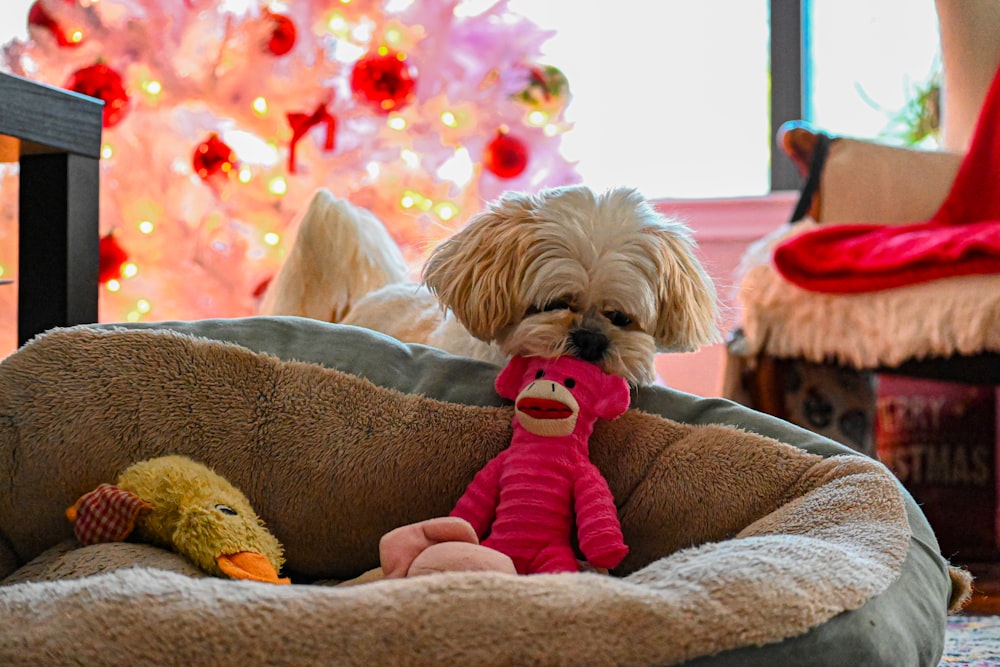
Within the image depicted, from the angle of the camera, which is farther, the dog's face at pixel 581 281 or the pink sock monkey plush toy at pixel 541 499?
the dog's face at pixel 581 281

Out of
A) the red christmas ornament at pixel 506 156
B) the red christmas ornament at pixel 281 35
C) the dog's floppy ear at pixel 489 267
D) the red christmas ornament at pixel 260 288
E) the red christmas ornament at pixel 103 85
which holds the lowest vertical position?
the dog's floppy ear at pixel 489 267

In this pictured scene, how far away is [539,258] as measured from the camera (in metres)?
1.11

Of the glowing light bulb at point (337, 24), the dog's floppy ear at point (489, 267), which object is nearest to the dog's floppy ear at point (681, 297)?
the dog's floppy ear at point (489, 267)

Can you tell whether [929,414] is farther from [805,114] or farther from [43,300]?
[43,300]

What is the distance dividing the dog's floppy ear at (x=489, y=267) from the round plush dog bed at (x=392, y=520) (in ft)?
0.34

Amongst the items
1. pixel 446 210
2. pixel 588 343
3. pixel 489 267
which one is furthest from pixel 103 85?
pixel 588 343

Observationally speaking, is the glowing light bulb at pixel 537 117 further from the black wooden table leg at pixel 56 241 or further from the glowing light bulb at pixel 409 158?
the black wooden table leg at pixel 56 241

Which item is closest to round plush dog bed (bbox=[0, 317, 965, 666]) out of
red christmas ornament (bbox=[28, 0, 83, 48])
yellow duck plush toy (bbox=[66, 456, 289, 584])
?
yellow duck plush toy (bbox=[66, 456, 289, 584])

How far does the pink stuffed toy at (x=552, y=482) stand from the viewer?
1.02m

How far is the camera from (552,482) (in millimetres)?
1054

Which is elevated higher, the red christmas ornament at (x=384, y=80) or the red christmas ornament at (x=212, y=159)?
the red christmas ornament at (x=384, y=80)

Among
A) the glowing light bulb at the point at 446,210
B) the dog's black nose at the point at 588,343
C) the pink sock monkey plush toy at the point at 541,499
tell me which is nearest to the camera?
the pink sock monkey plush toy at the point at 541,499

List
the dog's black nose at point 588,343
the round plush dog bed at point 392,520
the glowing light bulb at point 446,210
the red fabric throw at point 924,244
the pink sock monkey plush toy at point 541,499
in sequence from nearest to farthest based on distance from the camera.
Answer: the round plush dog bed at point 392,520 → the pink sock monkey plush toy at point 541,499 → the dog's black nose at point 588,343 → the red fabric throw at point 924,244 → the glowing light bulb at point 446,210

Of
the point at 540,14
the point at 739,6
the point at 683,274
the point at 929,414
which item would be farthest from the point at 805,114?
the point at 683,274
